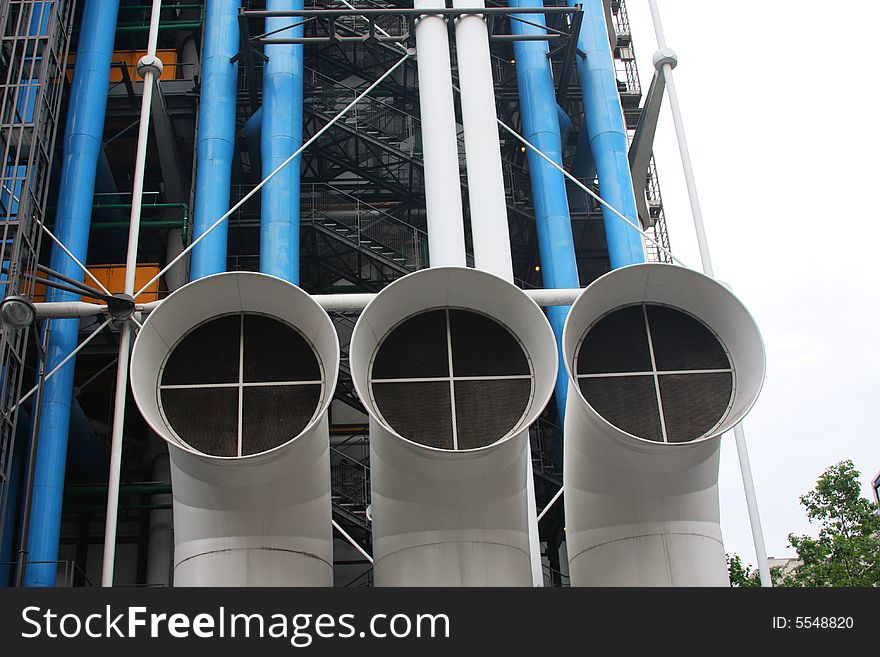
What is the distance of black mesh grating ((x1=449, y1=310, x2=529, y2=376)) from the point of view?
35.6 feet

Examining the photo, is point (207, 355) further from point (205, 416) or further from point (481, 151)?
point (481, 151)

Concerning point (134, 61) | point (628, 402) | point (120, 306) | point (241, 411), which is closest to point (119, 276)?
point (134, 61)

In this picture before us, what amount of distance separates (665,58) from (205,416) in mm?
13548

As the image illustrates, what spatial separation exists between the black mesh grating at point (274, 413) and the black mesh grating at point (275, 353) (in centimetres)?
15

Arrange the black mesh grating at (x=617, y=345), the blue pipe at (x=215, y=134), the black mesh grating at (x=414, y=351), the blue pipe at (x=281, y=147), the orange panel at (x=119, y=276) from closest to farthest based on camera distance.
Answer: the black mesh grating at (x=414, y=351), the black mesh grating at (x=617, y=345), the blue pipe at (x=281, y=147), the blue pipe at (x=215, y=134), the orange panel at (x=119, y=276)

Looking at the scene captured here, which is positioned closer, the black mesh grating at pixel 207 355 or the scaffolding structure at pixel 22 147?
the black mesh grating at pixel 207 355

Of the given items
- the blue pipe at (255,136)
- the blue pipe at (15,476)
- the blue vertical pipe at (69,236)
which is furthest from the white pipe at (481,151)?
the blue pipe at (15,476)

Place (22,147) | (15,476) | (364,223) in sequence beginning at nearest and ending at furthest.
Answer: (22,147)
(15,476)
(364,223)

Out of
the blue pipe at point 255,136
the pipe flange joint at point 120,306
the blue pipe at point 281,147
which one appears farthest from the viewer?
the blue pipe at point 255,136

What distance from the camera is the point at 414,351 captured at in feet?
35.7

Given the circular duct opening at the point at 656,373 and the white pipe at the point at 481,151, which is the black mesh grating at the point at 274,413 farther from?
the white pipe at the point at 481,151

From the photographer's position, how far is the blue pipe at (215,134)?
21.5 meters

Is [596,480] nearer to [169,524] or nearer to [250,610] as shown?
[250,610]

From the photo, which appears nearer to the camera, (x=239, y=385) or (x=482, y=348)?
(x=239, y=385)
